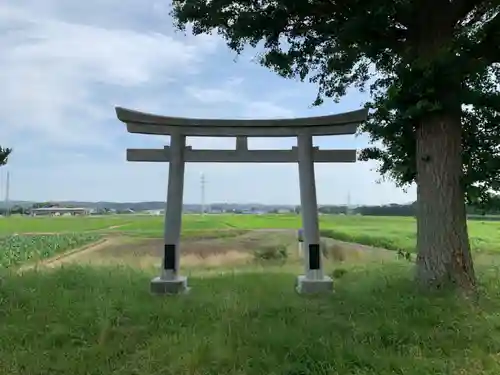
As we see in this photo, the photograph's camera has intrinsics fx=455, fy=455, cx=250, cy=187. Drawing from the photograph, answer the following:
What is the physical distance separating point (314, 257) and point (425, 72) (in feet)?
8.92

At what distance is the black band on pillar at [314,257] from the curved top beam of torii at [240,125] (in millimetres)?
1595

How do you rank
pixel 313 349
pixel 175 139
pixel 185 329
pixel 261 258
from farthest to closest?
pixel 261 258, pixel 175 139, pixel 185 329, pixel 313 349

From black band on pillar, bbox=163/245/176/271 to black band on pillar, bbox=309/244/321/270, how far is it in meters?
1.81

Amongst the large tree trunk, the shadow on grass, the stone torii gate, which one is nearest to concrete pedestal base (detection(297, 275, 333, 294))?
the stone torii gate

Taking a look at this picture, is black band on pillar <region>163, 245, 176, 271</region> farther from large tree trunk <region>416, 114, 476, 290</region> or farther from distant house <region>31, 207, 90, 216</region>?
distant house <region>31, 207, 90, 216</region>

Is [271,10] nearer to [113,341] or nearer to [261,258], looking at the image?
[113,341]

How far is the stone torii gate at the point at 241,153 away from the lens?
612cm

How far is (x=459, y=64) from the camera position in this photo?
4.44 metres

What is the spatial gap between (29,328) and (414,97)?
4.36 meters

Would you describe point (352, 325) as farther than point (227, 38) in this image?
No

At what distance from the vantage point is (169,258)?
604cm

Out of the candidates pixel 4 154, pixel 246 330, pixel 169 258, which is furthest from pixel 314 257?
pixel 4 154

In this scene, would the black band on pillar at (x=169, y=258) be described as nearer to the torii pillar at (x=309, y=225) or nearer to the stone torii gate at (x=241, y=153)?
the stone torii gate at (x=241, y=153)

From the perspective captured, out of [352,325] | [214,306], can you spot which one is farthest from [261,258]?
[352,325]
